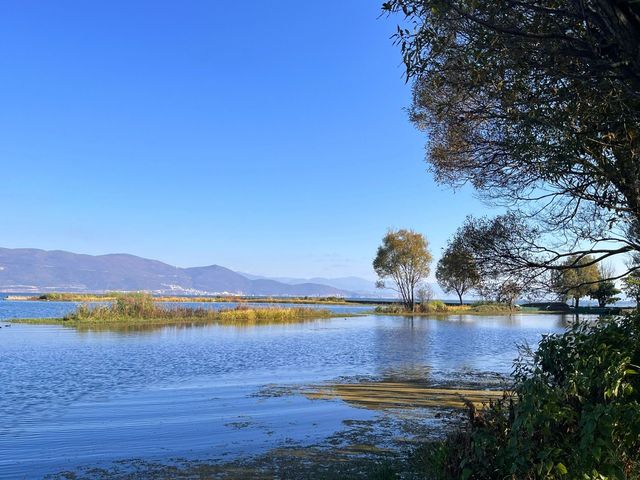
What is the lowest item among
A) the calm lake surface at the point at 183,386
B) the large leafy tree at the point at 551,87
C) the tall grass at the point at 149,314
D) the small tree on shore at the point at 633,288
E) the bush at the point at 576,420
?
the calm lake surface at the point at 183,386

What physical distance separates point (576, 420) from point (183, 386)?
1428 cm

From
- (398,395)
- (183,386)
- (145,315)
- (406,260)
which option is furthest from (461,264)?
(406,260)

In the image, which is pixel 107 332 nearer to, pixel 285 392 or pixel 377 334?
pixel 377 334

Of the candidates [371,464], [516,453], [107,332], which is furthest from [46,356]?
[516,453]

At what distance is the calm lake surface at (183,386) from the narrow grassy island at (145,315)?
7345mm

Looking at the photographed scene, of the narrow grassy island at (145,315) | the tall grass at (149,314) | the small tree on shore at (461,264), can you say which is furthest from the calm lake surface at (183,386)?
the tall grass at (149,314)

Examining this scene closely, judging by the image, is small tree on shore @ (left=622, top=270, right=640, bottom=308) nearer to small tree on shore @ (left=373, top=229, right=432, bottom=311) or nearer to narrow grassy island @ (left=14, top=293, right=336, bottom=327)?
narrow grassy island @ (left=14, top=293, right=336, bottom=327)

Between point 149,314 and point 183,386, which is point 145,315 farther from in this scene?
point 183,386

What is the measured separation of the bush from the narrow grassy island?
129 ft

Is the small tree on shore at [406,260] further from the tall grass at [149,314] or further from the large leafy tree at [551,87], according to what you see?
the large leafy tree at [551,87]

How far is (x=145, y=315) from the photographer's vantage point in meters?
45.2

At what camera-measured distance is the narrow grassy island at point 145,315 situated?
41.6 meters

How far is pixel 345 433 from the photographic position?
10125 mm

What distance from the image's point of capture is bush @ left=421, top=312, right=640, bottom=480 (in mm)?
3859
